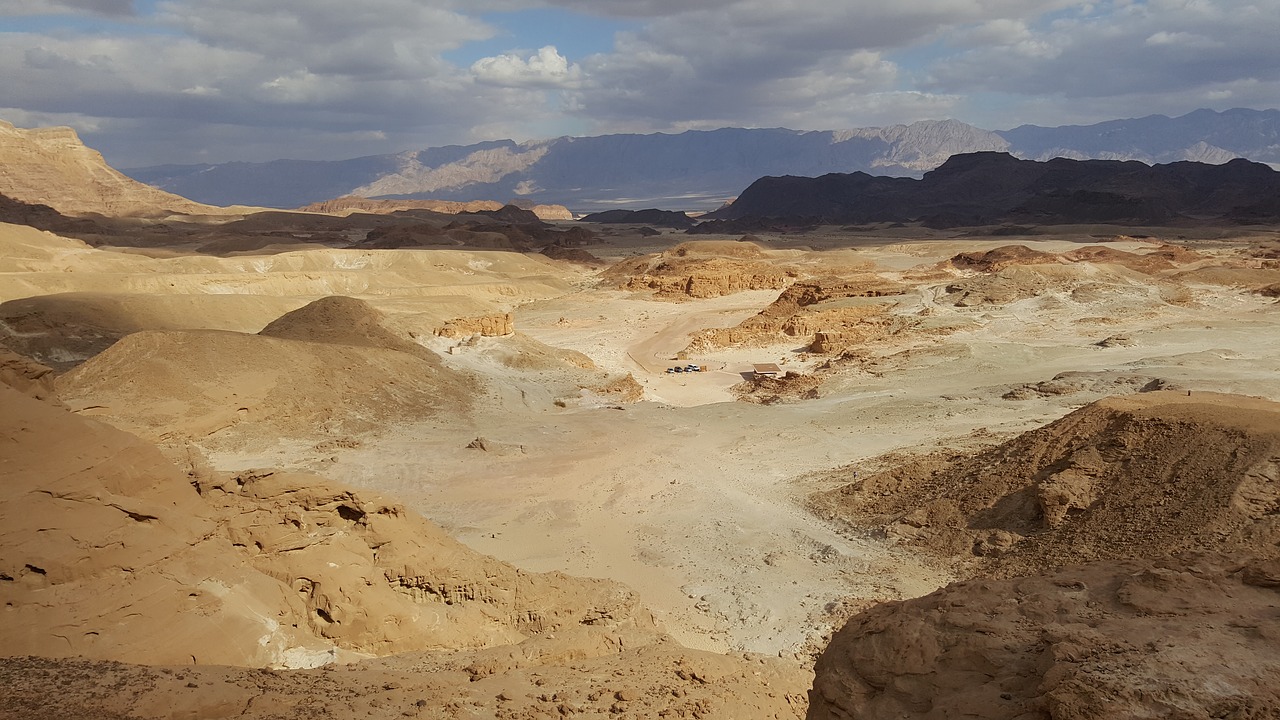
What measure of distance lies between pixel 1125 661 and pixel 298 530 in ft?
24.2

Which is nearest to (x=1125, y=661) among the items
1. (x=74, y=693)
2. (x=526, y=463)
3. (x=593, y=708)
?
(x=593, y=708)

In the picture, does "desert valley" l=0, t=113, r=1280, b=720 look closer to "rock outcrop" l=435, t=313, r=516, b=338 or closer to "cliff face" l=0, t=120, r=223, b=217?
"rock outcrop" l=435, t=313, r=516, b=338

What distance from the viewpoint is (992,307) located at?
30.8 m

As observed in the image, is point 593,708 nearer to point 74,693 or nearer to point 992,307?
point 74,693

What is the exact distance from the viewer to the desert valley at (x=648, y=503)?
5270mm

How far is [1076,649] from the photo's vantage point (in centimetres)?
440

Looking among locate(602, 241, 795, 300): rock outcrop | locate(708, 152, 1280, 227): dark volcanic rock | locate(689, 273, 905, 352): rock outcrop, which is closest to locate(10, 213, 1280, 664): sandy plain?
locate(689, 273, 905, 352): rock outcrop

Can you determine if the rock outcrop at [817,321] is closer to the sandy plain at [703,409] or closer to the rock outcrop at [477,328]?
the sandy plain at [703,409]

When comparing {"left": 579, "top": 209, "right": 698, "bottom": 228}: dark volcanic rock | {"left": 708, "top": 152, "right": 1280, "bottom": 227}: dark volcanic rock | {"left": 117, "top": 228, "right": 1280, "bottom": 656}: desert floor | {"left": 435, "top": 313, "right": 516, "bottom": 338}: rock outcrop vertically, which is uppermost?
{"left": 708, "top": 152, "right": 1280, "bottom": 227}: dark volcanic rock

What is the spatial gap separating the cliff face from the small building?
69.3 m

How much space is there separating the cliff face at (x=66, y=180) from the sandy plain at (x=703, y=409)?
128 feet

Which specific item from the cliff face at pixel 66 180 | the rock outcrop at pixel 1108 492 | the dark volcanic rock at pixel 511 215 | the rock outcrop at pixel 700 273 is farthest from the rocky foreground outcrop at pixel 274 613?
the dark volcanic rock at pixel 511 215

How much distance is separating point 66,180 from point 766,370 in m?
77.5

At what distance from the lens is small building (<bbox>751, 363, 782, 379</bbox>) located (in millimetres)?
25188
